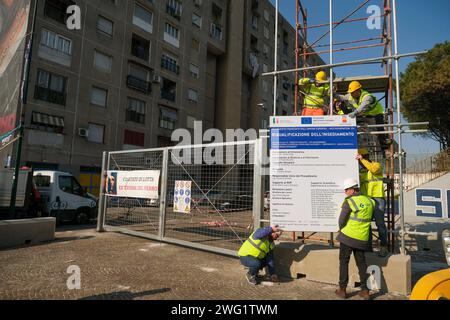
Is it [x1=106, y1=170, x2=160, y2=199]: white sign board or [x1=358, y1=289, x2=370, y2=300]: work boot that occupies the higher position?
[x1=106, y1=170, x2=160, y2=199]: white sign board

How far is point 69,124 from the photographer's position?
67.6 feet

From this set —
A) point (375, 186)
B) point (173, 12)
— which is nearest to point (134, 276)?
point (375, 186)

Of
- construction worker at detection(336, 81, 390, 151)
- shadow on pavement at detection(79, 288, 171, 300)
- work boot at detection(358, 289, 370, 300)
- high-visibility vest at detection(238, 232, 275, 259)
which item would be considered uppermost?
construction worker at detection(336, 81, 390, 151)

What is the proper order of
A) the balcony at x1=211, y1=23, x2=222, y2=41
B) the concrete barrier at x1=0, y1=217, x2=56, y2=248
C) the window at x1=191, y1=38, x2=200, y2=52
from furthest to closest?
the balcony at x1=211, y1=23, x2=222, y2=41 < the window at x1=191, y1=38, x2=200, y2=52 < the concrete barrier at x1=0, y1=217, x2=56, y2=248

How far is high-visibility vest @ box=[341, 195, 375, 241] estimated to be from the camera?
15.6 feet

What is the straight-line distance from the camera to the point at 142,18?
26.3 m

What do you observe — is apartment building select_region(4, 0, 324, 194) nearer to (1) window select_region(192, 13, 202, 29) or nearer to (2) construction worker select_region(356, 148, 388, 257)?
(1) window select_region(192, 13, 202, 29)

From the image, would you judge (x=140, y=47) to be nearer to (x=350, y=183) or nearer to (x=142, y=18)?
(x=142, y=18)

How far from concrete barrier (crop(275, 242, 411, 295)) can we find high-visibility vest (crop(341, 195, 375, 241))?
69 cm

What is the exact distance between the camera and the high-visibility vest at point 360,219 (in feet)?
15.6

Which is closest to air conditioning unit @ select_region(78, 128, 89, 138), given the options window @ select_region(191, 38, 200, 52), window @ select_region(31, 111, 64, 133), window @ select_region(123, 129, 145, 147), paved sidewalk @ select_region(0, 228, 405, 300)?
window @ select_region(31, 111, 64, 133)

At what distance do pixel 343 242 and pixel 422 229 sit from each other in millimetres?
7331
